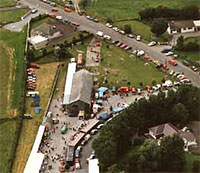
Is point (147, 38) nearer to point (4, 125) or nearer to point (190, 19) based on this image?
point (190, 19)

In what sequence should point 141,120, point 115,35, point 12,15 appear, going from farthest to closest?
point 12,15 → point 115,35 → point 141,120

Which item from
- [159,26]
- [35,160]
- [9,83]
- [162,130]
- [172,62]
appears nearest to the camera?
[35,160]

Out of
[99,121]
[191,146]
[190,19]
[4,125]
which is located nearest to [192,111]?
[191,146]

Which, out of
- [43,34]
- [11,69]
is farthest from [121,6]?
[11,69]

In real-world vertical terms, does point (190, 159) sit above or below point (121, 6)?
below

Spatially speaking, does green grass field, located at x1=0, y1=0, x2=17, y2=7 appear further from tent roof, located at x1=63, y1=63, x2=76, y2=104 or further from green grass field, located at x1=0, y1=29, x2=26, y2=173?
tent roof, located at x1=63, y1=63, x2=76, y2=104

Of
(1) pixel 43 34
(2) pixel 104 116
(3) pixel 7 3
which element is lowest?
(2) pixel 104 116

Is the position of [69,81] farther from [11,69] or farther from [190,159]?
[190,159]
